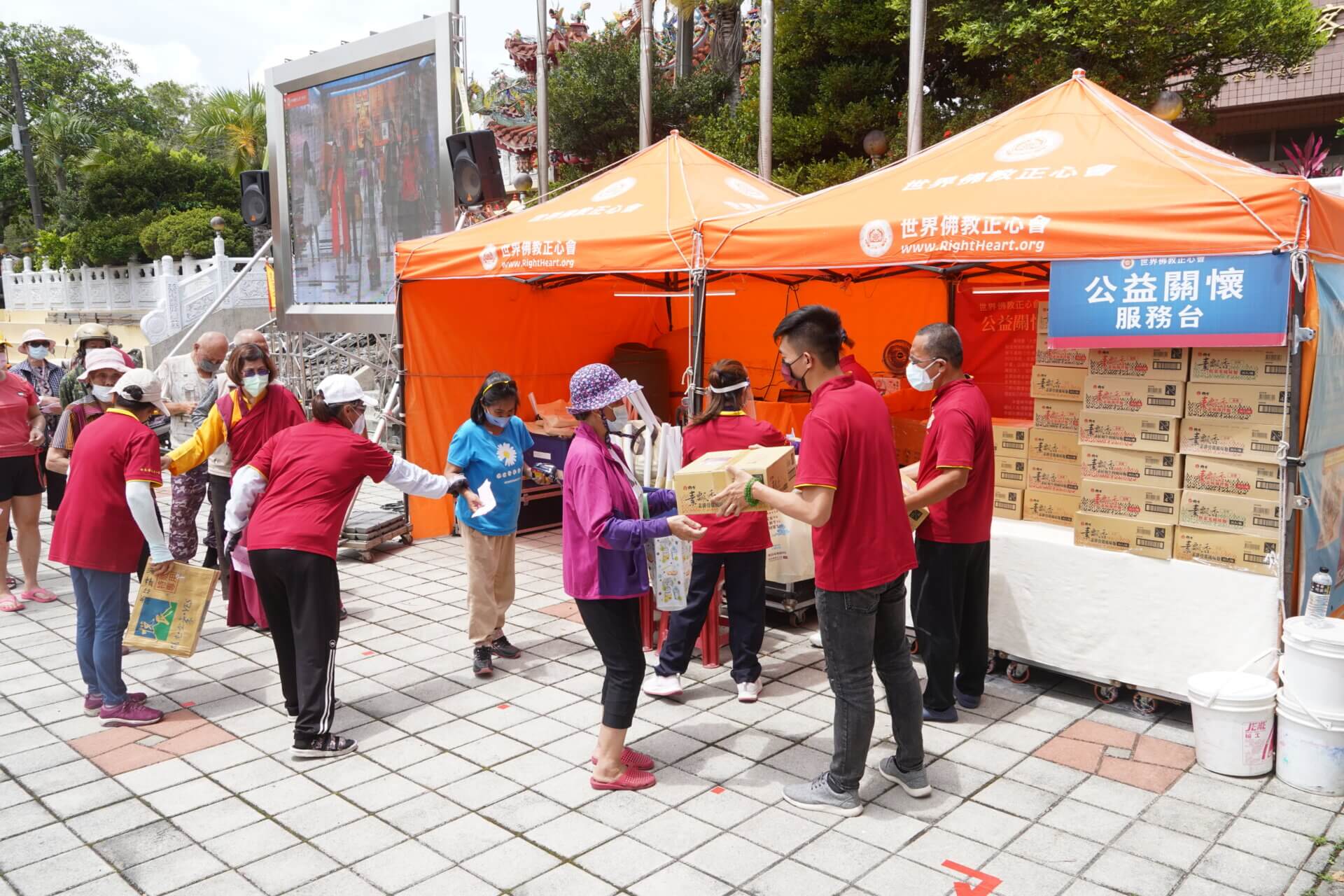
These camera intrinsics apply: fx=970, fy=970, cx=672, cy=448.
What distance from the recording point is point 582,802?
12.7 ft

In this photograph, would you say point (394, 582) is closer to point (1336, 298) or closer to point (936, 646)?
point (936, 646)

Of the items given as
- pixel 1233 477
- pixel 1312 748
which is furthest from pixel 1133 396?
pixel 1312 748

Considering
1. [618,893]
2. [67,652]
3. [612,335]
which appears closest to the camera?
[618,893]

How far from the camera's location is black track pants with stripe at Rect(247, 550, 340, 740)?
4.07 meters

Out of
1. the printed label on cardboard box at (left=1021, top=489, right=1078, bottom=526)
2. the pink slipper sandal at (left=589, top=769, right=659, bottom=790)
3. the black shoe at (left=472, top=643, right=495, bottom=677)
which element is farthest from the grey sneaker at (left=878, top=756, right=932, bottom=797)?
the black shoe at (left=472, top=643, right=495, bottom=677)

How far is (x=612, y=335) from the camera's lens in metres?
10.2

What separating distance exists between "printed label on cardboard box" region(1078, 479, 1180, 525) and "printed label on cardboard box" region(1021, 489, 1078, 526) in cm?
29

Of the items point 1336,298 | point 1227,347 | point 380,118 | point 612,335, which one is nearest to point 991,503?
point 1227,347

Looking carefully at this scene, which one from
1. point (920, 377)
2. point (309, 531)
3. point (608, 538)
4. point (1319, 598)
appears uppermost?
point (920, 377)

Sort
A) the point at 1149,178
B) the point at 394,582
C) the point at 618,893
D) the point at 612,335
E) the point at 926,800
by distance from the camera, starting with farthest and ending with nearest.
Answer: the point at 612,335, the point at 394,582, the point at 1149,178, the point at 926,800, the point at 618,893

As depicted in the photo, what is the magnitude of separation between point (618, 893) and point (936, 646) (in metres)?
1.99

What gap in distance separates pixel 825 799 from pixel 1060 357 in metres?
2.82

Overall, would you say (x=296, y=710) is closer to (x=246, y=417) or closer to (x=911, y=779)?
(x=246, y=417)

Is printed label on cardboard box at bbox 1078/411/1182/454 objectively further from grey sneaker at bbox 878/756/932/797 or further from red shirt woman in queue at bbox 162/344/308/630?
red shirt woman in queue at bbox 162/344/308/630
